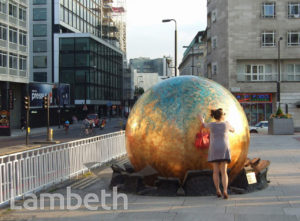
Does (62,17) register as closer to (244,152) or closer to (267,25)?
(267,25)

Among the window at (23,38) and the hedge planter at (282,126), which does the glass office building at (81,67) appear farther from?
the hedge planter at (282,126)

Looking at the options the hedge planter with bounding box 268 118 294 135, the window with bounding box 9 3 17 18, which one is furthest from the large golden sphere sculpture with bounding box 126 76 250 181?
the window with bounding box 9 3 17 18

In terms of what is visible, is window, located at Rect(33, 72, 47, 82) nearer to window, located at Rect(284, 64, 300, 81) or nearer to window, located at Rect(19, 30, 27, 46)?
window, located at Rect(19, 30, 27, 46)

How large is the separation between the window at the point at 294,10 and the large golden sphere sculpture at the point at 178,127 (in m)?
33.8

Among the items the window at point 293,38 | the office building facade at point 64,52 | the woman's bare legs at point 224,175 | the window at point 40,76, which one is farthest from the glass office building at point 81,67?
the woman's bare legs at point 224,175

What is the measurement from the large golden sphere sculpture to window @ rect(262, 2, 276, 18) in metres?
32.8

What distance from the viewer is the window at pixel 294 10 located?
122 ft

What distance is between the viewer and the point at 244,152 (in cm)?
727

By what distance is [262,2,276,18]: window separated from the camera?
37375 mm

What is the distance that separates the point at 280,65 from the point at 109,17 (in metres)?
64.3

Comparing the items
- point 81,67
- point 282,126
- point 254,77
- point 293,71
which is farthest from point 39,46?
point 282,126

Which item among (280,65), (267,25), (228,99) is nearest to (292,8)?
(267,25)

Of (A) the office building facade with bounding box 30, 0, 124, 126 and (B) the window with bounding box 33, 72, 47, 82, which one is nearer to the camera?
(A) the office building facade with bounding box 30, 0, 124, 126

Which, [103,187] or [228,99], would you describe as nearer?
[228,99]
